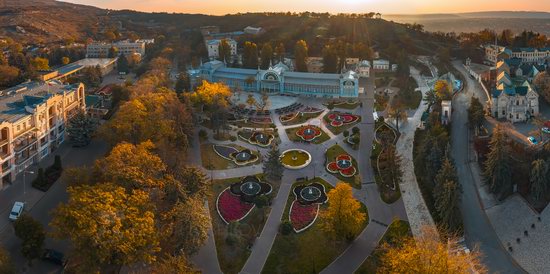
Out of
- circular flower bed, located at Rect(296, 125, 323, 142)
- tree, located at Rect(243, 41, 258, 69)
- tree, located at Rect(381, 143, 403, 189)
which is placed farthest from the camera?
tree, located at Rect(243, 41, 258, 69)

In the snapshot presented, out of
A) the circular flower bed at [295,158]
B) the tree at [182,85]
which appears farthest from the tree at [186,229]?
the tree at [182,85]

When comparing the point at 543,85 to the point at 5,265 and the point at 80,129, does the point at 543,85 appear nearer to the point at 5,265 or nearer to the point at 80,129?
the point at 80,129

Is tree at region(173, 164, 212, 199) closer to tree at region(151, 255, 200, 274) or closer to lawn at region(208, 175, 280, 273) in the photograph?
lawn at region(208, 175, 280, 273)

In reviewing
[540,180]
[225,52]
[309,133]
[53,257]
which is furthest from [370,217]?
[225,52]

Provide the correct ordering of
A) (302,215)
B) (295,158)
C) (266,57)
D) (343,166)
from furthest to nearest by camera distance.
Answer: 1. (266,57)
2. (295,158)
3. (343,166)
4. (302,215)

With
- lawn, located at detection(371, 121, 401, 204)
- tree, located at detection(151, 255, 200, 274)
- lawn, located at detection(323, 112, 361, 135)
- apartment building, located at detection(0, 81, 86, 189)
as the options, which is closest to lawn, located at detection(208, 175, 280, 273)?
tree, located at detection(151, 255, 200, 274)

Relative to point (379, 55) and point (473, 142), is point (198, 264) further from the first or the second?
point (379, 55)
